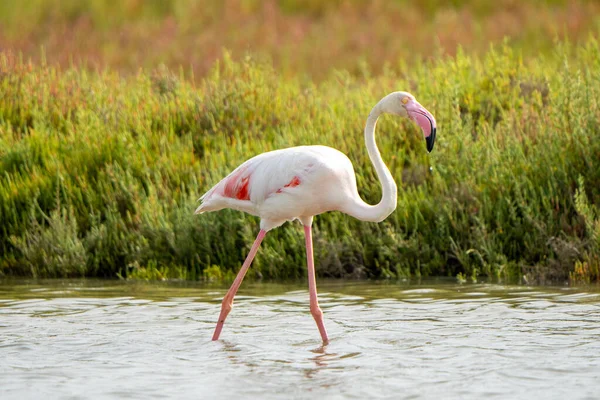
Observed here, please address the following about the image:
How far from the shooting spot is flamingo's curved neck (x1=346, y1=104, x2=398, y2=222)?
241 inches

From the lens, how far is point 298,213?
255 inches

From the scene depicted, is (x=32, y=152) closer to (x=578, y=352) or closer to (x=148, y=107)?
(x=148, y=107)

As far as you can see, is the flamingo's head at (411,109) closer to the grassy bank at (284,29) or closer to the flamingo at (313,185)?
the flamingo at (313,185)

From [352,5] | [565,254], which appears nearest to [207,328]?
[565,254]

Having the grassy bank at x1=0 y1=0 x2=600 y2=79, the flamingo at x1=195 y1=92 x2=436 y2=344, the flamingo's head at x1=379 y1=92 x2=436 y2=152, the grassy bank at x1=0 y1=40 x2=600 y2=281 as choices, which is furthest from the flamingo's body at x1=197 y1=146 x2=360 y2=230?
the grassy bank at x1=0 y1=0 x2=600 y2=79

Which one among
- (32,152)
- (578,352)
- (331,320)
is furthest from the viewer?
(32,152)

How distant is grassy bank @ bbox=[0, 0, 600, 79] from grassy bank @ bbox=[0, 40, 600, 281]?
762cm

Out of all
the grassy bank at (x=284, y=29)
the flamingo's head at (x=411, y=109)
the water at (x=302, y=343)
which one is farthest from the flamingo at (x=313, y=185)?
the grassy bank at (x=284, y=29)

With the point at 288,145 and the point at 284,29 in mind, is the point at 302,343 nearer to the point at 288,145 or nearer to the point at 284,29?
the point at 288,145

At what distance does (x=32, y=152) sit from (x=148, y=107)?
57.2 inches

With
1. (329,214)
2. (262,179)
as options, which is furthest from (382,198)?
(329,214)

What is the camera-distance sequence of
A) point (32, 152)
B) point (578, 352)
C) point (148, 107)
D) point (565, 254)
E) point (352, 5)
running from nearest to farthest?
point (578, 352) → point (565, 254) → point (32, 152) → point (148, 107) → point (352, 5)

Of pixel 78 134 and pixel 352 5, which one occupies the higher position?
pixel 352 5

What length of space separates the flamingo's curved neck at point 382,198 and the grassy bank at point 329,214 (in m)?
2.12
